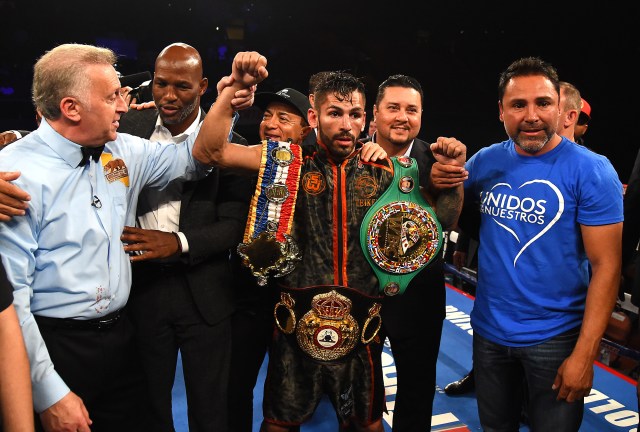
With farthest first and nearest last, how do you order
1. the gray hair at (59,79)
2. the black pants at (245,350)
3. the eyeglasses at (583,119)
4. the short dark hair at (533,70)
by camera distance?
the eyeglasses at (583,119), the black pants at (245,350), the short dark hair at (533,70), the gray hair at (59,79)

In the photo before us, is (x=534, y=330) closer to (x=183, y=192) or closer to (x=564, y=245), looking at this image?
(x=564, y=245)

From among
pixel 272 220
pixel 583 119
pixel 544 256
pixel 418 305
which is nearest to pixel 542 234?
pixel 544 256

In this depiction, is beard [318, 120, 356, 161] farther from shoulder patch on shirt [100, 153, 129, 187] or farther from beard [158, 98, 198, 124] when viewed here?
shoulder patch on shirt [100, 153, 129, 187]

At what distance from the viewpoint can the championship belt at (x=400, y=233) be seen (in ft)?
5.43

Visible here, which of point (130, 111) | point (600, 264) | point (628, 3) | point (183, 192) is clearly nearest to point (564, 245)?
point (600, 264)

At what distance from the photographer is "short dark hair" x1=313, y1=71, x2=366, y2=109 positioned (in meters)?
1.68

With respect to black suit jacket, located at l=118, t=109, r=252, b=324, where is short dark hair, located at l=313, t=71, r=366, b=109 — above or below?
above

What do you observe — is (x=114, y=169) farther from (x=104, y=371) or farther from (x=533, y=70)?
(x=533, y=70)

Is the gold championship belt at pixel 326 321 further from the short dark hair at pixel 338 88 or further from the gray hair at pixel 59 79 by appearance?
the gray hair at pixel 59 79

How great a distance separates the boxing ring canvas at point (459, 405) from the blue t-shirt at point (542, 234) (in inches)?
38.4

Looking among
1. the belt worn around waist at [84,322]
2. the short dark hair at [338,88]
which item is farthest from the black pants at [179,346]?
the short dark hair at [338,88]

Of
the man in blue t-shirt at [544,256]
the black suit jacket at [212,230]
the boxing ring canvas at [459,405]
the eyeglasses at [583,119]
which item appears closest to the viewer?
the man in blue t-shirt at [544,256]

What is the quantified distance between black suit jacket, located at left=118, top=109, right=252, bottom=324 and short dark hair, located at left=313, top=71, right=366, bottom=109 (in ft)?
1.39

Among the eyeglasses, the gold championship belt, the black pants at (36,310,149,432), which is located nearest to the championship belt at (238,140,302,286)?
the gold championship belt
